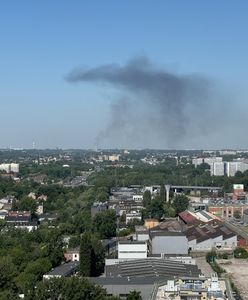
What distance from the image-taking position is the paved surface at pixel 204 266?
1101cm

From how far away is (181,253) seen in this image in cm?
1280

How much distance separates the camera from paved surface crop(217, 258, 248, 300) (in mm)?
9830

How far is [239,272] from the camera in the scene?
37.0 feet

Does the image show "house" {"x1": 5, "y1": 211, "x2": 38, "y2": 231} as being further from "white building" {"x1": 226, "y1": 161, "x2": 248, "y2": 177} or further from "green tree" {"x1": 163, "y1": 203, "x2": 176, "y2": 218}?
"white building" {"x1": 226, "y1": 161, "x2": 248, "y2": 177}

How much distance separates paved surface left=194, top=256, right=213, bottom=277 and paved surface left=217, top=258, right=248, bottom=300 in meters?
0.28

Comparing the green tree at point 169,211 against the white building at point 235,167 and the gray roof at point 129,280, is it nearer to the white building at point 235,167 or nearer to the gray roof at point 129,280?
the gray roof at point 129,280

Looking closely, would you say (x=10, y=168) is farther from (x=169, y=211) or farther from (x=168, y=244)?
(x=168, y=244)

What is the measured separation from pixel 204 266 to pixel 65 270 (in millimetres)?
2800

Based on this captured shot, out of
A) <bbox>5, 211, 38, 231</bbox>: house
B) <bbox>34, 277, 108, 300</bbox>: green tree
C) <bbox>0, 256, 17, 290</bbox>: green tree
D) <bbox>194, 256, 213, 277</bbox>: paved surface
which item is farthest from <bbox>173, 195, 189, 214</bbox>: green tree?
<bbox>34, 277, 108, 300</bbox>: green tree

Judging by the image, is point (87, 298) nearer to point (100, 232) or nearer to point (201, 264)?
point (201, 264)

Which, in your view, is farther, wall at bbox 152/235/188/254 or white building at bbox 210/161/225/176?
white building at bbox 210/161/225/176

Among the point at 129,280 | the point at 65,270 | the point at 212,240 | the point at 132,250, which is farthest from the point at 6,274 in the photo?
the point at 212,240

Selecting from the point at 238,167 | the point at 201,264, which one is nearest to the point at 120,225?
the point at 201,264

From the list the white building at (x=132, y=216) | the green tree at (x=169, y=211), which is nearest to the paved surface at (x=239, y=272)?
the white building at (x=132, y=216)
